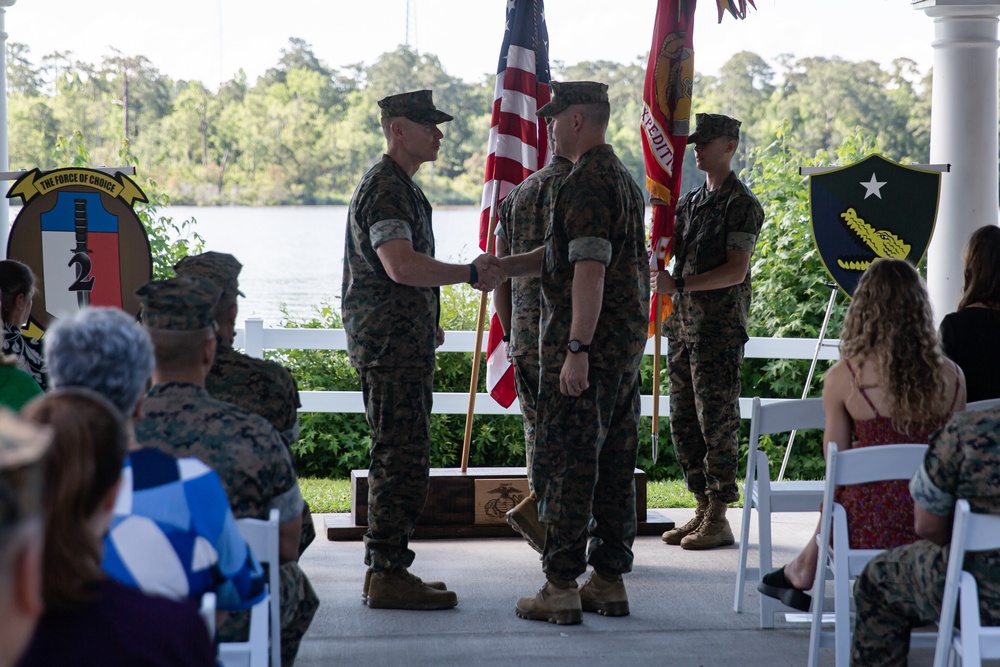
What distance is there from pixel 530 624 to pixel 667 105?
2.63 metres

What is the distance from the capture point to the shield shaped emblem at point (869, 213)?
5051 mm

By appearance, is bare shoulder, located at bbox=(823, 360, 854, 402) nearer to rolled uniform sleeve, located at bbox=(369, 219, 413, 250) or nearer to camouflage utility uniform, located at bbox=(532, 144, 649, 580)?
camouflage utility uniform, located at bbox=(532, 144, 649, 580)

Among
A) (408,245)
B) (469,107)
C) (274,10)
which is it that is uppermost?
(274,10)

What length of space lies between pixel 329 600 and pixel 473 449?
309 cm

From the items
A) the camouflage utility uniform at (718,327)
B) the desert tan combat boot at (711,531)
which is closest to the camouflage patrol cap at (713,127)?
the camouflage utility uniform at (718,327)

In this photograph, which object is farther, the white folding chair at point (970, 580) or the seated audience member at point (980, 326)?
the seated audience member at point (980, 326)

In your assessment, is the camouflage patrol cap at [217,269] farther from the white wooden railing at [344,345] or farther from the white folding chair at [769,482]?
the white wooden railing at [344,345]

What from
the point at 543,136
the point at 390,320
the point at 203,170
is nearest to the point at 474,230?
the point at 203,170

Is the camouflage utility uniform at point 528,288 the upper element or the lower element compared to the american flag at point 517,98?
lower

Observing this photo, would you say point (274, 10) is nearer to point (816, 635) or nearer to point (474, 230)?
point (474, 230)

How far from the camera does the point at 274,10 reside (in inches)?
425

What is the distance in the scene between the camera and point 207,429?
206 cm

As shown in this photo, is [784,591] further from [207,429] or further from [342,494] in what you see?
[342,494]

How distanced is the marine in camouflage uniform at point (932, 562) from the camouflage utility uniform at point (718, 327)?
1947mm
